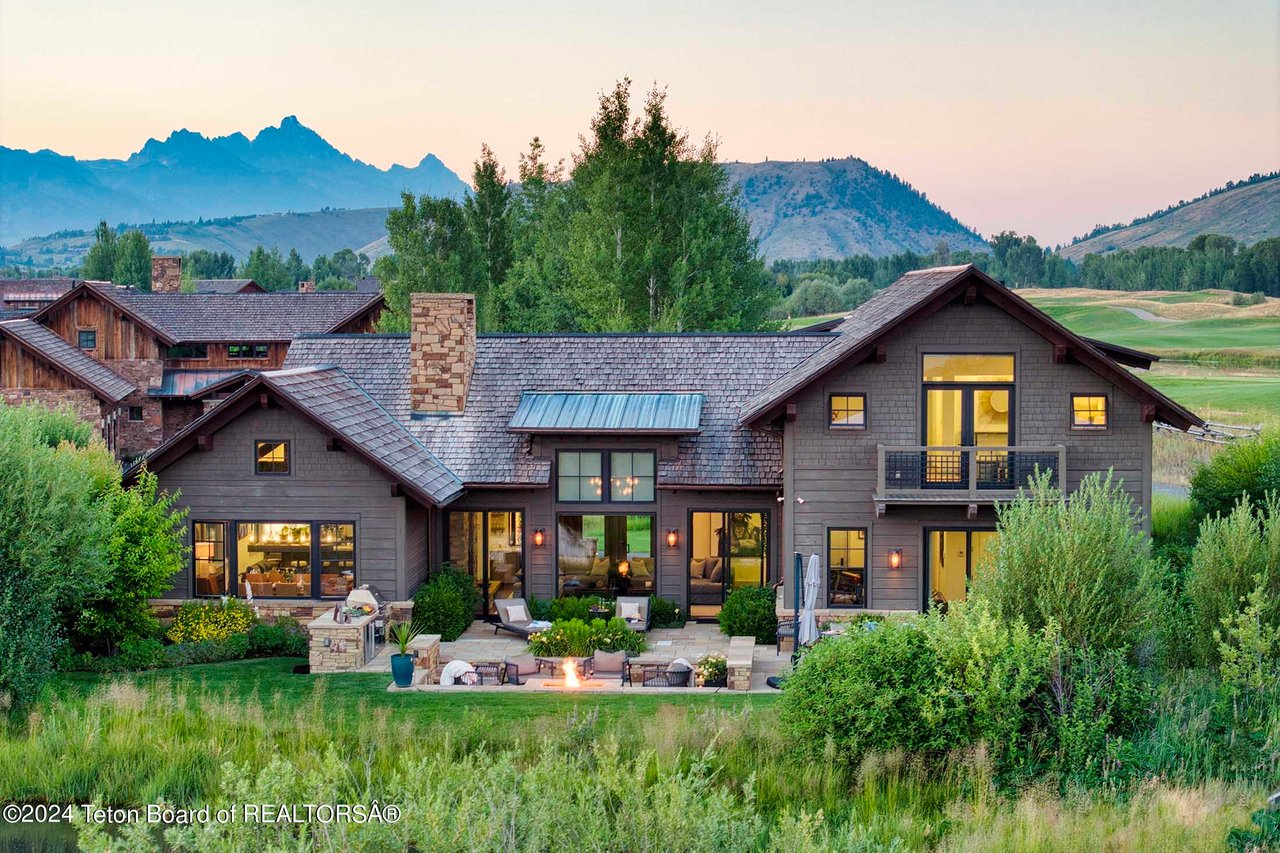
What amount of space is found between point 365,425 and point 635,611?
5980 millimetres

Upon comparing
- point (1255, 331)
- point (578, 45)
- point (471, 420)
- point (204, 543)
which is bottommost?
point (204, 543)

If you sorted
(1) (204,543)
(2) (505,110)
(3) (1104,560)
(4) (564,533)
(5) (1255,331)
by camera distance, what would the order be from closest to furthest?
(3) (1104,560) < (1) (204,543) < (4) (564,533) < (2) (505,110) < (5) (1255,331)

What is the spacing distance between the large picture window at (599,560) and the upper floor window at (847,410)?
445cm

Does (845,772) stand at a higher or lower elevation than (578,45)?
lower

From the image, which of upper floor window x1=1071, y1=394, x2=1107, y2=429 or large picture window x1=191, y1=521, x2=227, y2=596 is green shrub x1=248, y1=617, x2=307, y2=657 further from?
upper floor window x1=1071, y1=394, x2=1107, y2=429

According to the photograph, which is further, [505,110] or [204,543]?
[505,110]

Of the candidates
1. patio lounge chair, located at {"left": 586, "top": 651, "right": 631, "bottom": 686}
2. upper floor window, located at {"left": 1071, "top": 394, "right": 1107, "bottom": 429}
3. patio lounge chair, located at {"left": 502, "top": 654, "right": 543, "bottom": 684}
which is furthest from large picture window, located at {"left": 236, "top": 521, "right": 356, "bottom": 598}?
upper floor window, located at {"left": 1071, "top": 394, "right": 1107, "bottom": 429}

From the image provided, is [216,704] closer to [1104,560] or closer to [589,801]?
[589,801]

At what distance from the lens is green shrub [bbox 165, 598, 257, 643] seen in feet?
66.3

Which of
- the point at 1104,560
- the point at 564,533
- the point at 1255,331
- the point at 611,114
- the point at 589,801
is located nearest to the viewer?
the point at 589,801

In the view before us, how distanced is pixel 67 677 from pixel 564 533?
8873 millimetres

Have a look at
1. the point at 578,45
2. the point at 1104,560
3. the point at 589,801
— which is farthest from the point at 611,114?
the point at 589,801

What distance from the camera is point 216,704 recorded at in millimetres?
15562

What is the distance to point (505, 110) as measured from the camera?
80250 millimetres
